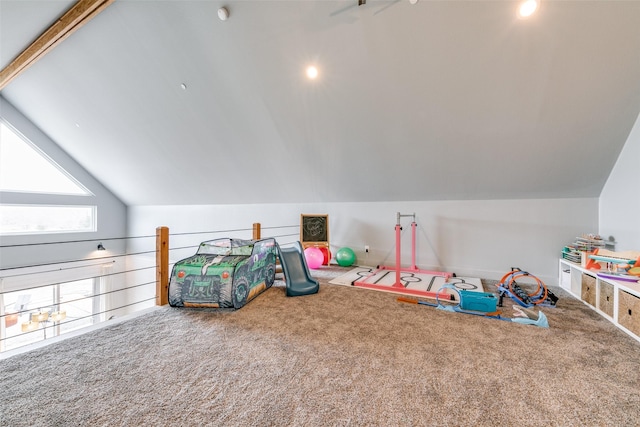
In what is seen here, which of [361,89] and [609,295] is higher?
[361,89]

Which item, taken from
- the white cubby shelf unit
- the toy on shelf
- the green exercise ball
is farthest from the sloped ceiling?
the white cubby shelf unit

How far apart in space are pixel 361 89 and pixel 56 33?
146 inches

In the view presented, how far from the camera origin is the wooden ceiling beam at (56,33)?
105 inches

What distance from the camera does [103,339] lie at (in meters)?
1.98

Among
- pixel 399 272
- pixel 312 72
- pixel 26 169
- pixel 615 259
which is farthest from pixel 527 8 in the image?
pixel 26 169

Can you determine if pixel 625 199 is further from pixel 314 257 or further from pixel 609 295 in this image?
pixel 314 257

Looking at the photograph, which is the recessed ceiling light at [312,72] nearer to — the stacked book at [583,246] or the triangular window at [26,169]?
the stacked book at [583,246]

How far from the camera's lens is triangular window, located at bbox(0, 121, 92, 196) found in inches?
194

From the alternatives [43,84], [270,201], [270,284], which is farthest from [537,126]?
[43,84]

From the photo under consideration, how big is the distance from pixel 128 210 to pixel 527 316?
29.2 feet

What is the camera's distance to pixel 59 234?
569 cm

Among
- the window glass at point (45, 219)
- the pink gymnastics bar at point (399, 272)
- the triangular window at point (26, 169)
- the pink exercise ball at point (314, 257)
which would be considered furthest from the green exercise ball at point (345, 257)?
the triangular window at point (26, 169)

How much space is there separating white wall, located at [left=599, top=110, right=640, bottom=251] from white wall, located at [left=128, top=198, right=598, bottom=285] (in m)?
0.22

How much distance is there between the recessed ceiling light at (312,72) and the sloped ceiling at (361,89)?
63 millimetres
